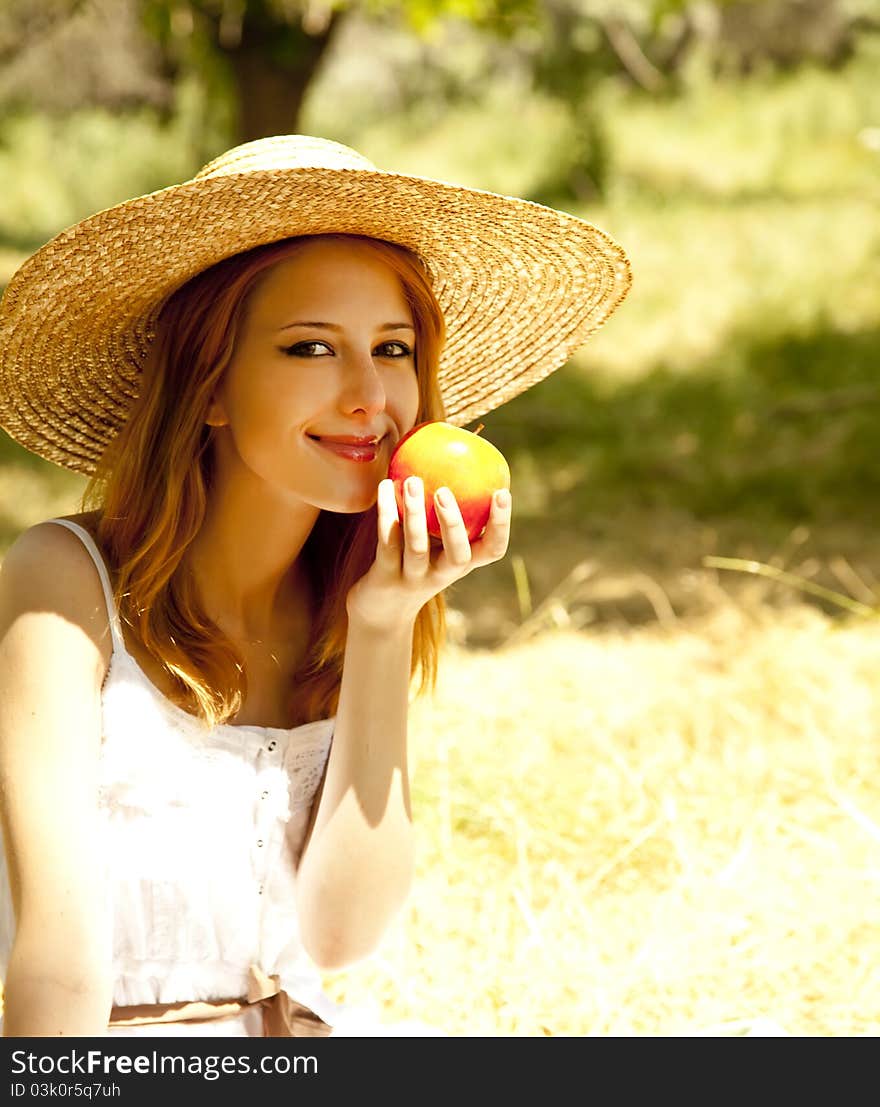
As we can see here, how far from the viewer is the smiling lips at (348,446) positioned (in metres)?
Answer: 1.79

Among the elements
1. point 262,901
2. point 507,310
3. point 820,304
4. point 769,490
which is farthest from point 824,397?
point 262,901

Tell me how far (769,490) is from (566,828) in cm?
339

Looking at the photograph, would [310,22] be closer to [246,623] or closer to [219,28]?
[219,28]

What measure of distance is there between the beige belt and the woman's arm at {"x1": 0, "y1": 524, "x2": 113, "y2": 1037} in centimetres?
15

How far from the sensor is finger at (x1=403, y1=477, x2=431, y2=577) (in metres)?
1.67

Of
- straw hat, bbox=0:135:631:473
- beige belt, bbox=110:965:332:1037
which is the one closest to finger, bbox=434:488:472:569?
straw hat, bbox=0:135:631:473

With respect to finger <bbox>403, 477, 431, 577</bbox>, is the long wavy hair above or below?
above

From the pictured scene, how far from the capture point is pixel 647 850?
9.74 feet

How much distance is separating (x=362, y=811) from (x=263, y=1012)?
0.31 meters

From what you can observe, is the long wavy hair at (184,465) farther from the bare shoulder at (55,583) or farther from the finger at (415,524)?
the finger at (415,524)

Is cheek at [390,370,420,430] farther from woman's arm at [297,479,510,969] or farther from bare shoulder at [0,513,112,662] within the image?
bare shoulder at [0,513,112,662]

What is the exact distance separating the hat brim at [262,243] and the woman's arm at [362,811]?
499 mm

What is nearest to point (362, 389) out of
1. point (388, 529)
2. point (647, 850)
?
point (388, 529)

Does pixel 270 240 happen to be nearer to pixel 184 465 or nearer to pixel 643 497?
pixel 184 465
